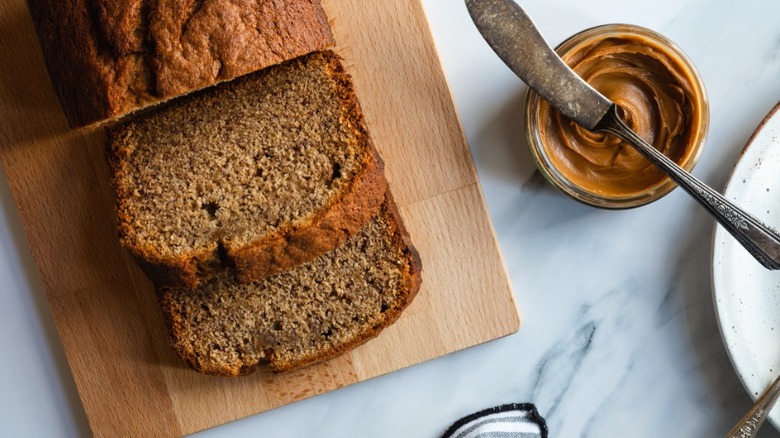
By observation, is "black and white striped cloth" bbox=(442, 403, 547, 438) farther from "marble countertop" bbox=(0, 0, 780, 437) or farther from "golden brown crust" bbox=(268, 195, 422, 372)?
"golden brown crust" bbox=(268, 195, 422, 372)

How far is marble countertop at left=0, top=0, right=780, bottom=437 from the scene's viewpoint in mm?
2316

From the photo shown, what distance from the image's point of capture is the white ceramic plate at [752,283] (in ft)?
7.31

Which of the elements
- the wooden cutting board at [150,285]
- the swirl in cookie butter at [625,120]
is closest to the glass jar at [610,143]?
the swirl in cookie butter at [625,120]

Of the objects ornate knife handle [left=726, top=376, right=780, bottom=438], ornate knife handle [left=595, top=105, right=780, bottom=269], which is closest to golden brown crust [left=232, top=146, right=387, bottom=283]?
ornate knife handle [left=595, top=105, right=780, bottom=269]

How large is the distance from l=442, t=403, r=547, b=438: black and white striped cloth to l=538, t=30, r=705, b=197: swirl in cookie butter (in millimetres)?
727

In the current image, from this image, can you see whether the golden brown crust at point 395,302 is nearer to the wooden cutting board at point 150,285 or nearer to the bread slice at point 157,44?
the wooden cutting board at point 150,285

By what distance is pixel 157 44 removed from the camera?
1.85 metres

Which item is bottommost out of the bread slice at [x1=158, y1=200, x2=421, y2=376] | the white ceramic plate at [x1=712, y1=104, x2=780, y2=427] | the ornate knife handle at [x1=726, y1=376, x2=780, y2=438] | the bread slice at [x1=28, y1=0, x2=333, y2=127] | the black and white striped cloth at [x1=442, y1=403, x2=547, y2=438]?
the ornate knife handle at [x1=726, y1=376, x2=780, y2=438]

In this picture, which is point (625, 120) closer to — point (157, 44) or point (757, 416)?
point (757, 416)

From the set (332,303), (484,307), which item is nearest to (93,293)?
(332,303)

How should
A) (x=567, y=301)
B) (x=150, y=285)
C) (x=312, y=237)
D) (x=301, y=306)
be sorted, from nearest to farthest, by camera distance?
(x=312, y=237) < (x=301, y=306) < (x=150, y=285) < (x=567, y=301)

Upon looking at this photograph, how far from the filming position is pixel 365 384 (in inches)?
92.7

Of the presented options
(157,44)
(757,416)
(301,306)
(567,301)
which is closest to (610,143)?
(567,301)

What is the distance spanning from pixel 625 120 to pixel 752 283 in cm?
63
